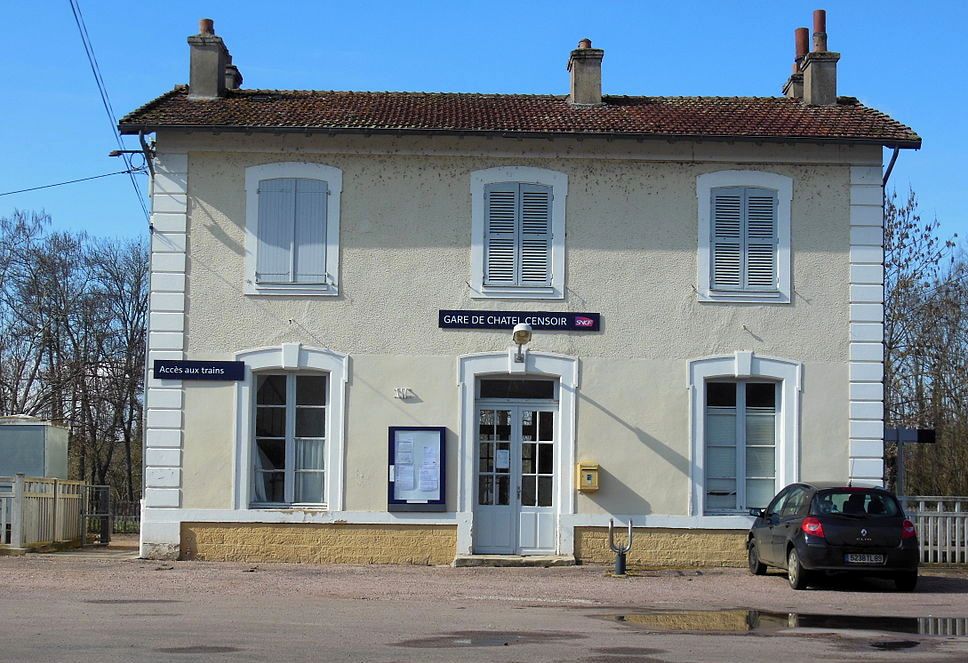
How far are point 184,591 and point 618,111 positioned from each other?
9994mm

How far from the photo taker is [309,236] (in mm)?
19203

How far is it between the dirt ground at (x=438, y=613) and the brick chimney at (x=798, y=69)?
26.3 feet

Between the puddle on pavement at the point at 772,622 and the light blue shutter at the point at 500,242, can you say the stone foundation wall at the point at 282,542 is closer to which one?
the light blue shutter at the point at 500,242

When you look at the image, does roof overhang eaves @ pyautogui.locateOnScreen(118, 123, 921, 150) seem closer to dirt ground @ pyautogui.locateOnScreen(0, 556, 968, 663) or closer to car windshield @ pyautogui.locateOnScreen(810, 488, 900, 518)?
car windshield @ pyautogui.locateOnScreen(810, 488, 900, 518)

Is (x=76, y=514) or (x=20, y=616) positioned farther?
(x=76, y=514)

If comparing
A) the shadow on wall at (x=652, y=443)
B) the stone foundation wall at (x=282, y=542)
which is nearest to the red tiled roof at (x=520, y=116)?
the shadow on wall at (x=652, y=443)

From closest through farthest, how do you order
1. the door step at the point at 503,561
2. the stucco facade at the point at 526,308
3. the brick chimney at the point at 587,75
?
the door step at the point at 503,561 → the stucco facade at the point at 526,308 → the brick chimney at the point at 587,75

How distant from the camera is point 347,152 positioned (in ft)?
63.2

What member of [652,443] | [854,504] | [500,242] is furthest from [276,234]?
[854,504]

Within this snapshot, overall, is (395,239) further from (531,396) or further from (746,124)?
(746,124)

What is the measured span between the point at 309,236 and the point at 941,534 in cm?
1014

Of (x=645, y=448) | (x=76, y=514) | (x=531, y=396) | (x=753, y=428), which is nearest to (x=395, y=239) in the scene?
(x=531, y=396)

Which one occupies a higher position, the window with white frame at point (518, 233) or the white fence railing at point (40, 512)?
the window with white frame at point (518, 233)

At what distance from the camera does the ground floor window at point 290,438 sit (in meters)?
19.2
